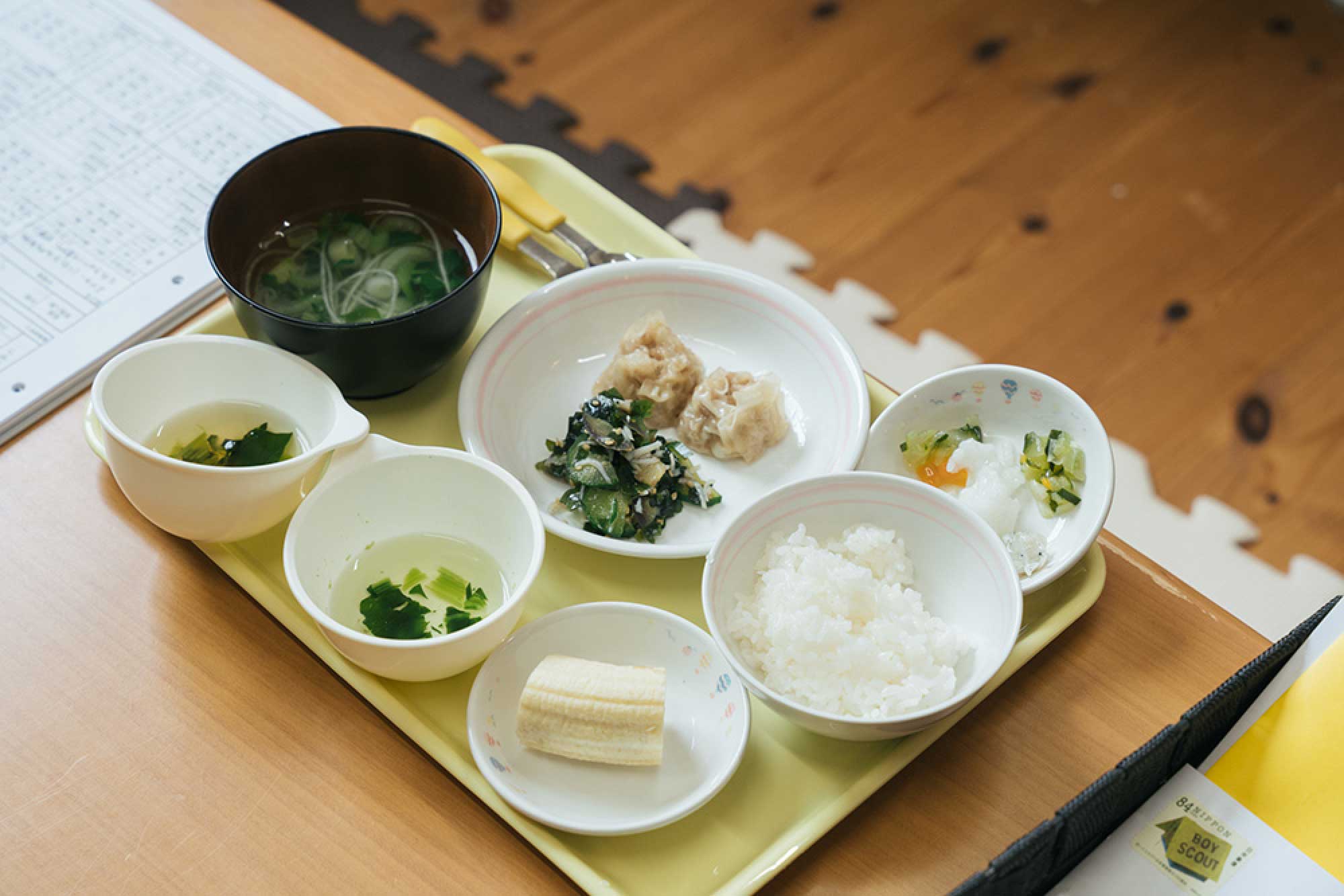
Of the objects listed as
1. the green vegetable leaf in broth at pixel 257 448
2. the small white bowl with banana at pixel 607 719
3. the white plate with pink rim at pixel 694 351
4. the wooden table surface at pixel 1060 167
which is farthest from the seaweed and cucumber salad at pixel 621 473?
the wooden table surface at pixel 1060 167

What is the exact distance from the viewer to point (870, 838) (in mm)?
1007

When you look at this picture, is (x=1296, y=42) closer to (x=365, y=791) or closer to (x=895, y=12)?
(x=895, y=12)

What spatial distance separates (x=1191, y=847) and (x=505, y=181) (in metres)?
1.04

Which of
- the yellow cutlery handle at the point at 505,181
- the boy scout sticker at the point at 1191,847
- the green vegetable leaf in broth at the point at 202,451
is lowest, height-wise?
the green vegetable leaf in broth at the point at 202,451

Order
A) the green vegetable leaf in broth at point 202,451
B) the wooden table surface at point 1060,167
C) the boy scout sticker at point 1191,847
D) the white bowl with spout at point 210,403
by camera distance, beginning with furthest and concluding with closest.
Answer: the wooden table surface at point 1060,167 < the green vegetable leaf in broth at point 202,451 < the white bowl with spout at point 210,403 < the boy scout sticker at point 1191,847

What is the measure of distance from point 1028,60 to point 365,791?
2.47 metres

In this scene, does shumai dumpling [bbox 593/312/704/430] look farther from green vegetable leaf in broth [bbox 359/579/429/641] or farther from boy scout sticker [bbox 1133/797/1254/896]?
boy scout sticker [bbox 1133/797/1254/896]

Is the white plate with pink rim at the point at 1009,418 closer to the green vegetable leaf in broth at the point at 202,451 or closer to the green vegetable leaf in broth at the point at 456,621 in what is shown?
the green vegetable leaf in broth at the point at 456,621

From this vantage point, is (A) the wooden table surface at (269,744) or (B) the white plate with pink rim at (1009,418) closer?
(A) the wooden table surface at (269,744)

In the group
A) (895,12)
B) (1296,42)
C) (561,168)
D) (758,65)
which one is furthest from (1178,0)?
(561,168)

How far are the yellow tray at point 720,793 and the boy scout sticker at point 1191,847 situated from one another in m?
0.17

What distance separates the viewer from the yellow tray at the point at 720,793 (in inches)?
38.1

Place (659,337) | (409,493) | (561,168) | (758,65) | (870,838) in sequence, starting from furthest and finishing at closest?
(758,65) → (561,168) → (659,337) → (409,493) → (870,838)

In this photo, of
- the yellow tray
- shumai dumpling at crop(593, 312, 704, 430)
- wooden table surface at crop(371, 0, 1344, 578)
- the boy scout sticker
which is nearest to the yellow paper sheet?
the boy scout sticker
